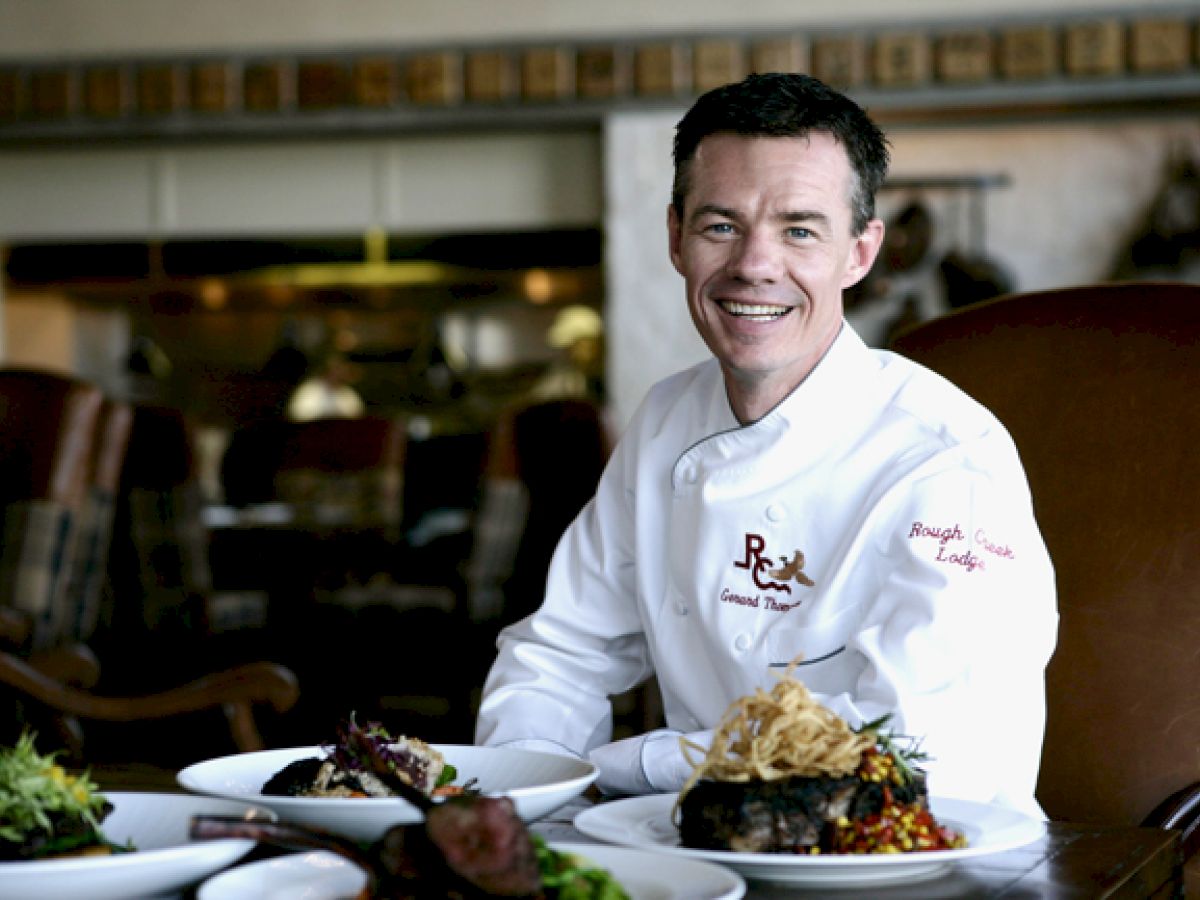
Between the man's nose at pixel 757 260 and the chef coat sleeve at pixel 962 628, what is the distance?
0.23m

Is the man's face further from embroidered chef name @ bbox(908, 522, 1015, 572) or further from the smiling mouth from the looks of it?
embroidered chef name @ bbox(908, 522, 1015, 572)

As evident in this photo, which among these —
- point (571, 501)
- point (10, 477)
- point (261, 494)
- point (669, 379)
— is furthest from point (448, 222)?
point (669, 379)

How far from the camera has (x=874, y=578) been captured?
1389 mm

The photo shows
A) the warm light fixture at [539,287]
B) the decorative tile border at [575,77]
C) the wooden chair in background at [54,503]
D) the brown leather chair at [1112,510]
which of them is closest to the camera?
the brown leather chair at [1112,510]

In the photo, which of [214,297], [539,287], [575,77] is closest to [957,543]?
[575,77]

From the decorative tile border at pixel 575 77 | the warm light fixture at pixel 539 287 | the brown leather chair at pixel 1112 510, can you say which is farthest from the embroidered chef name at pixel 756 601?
the warm light fixture at pixel 539 287

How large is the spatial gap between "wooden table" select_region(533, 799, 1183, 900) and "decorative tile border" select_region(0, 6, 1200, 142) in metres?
4.80

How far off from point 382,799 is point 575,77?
207 inches

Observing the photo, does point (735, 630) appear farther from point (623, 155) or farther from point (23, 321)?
point (23, 321)

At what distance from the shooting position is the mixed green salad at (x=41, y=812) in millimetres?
862

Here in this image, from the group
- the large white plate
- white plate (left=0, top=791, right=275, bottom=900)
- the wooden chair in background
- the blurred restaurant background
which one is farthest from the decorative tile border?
white plate (left=0, top=791, right=275, bottom=900)

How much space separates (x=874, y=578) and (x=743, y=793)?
0.51 meters

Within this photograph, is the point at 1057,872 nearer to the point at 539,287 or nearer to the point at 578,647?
the point at 578,647

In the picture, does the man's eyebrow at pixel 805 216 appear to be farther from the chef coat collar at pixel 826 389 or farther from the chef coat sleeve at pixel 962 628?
the chef coat sleeve at pixel 962 628
